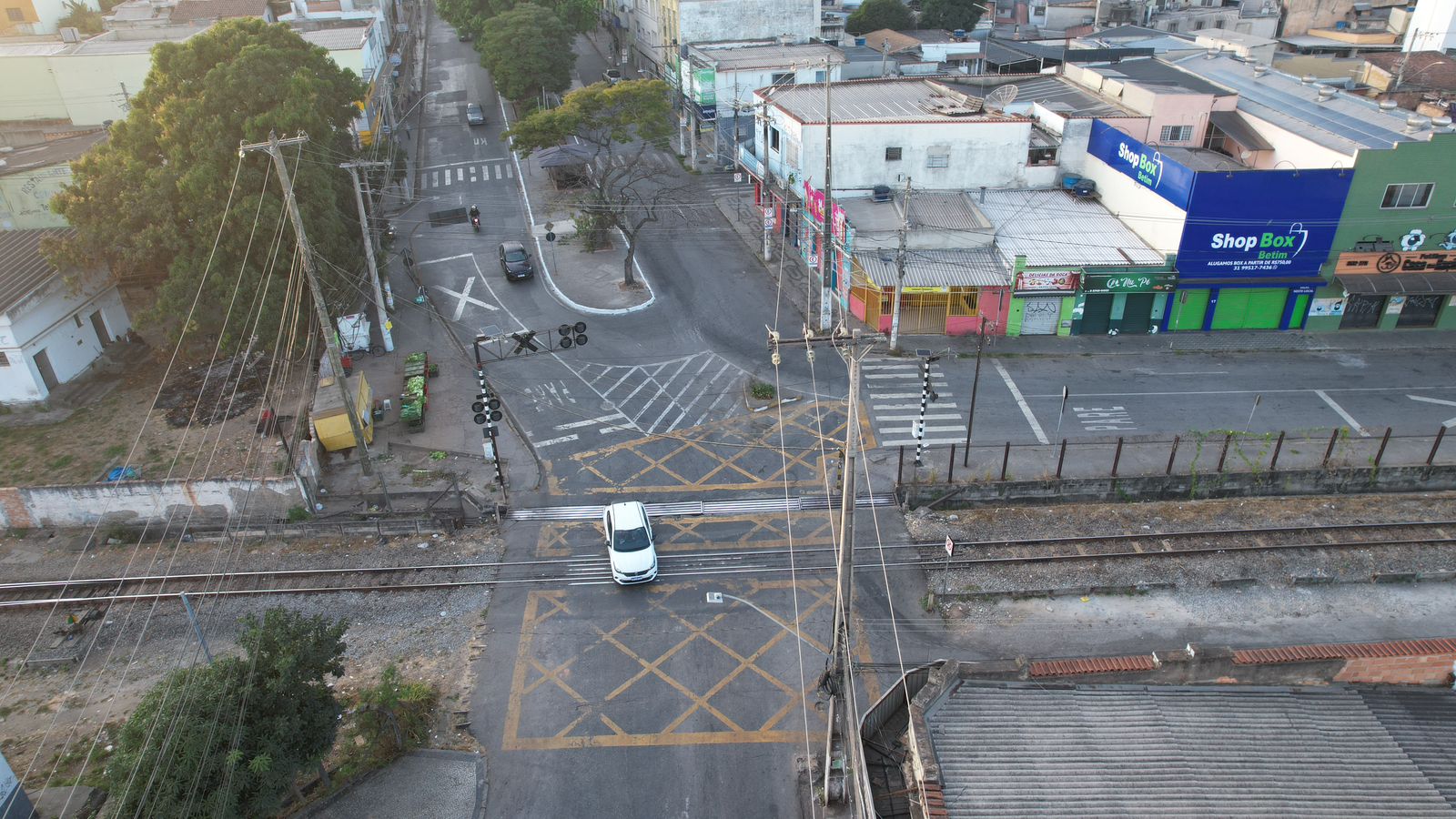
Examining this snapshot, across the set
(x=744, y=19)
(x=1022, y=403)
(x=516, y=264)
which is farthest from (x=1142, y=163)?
(x=744, y=19)

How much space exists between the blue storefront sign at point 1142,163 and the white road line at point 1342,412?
29.3 ft

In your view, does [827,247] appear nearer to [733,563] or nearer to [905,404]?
[905,404]

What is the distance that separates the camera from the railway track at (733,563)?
24922mm

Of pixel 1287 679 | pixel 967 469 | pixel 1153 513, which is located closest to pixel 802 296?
pixel 967 469

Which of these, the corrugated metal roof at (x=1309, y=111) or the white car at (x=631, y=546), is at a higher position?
the corrugated metal roof at (x=1309, y=111)

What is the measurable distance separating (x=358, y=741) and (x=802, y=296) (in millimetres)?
28276

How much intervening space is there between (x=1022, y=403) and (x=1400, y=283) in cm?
1767

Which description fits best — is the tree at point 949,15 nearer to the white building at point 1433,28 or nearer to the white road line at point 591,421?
the white building at point 1433,28

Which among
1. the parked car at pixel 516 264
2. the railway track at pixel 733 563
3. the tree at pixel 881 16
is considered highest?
the tree at pixel 881 16

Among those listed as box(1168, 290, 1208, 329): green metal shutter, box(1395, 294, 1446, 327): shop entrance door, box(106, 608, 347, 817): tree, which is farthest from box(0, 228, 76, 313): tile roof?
box(1395, 294, 1446, 327): shop entrance door

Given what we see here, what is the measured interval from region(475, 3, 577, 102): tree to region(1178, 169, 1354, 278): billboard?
4810 centimetres

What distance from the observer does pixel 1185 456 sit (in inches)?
1187

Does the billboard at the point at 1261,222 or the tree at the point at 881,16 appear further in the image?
the tree at the point at 881,16

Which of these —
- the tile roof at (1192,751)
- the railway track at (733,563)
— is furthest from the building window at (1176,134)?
the tile roof at (1192,751)
